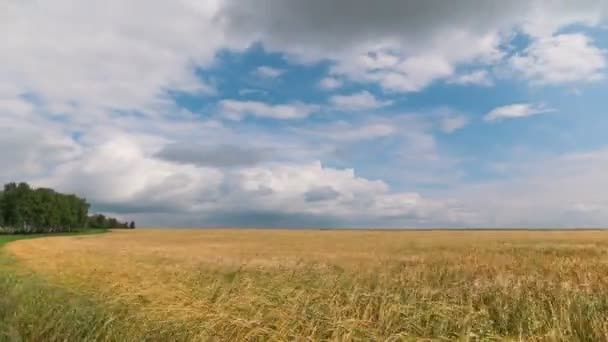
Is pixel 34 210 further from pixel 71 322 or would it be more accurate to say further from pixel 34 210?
pixel 71 322

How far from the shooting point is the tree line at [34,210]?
126 m

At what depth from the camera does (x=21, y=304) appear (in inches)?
451

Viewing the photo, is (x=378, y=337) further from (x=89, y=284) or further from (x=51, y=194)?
(x=51, y=194)

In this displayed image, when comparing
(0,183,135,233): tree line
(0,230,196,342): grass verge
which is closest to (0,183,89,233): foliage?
(0,183,135,233): tree line

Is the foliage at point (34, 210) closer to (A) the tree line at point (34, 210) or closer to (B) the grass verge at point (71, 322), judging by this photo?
(A) the tree line at point (34, 210)

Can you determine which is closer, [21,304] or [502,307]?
[502,307]

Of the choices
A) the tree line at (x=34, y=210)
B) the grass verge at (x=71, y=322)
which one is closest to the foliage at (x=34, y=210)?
the tree line at (x=34, y=210)

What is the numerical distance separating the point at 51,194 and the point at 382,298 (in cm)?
14234

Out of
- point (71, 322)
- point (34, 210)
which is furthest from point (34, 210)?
point (71, 322)

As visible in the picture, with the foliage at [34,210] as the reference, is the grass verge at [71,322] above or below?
below

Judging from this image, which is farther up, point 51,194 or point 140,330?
point 51,194

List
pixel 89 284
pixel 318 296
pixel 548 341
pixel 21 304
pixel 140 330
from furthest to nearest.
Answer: pixel 89 284 < pixel 21 304 < pixel 318 296 < pixel 140 330 < pixel 548 341

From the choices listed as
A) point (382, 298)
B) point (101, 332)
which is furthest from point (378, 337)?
point (101, 332)

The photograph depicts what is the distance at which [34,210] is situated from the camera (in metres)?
127
